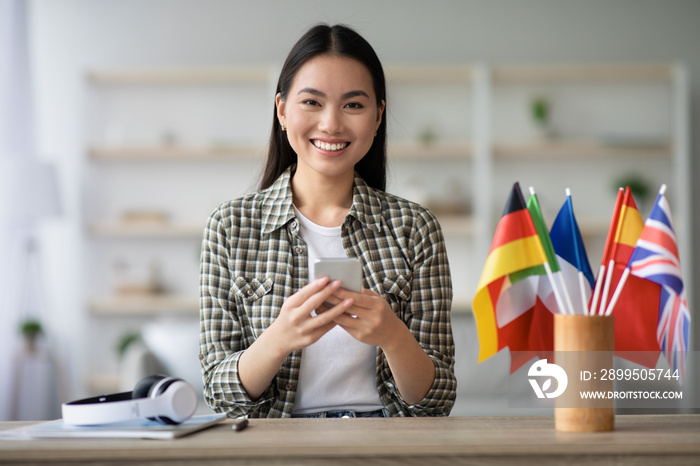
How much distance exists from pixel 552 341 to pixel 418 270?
1.55 ft

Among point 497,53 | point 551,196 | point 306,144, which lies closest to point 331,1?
point 497,53

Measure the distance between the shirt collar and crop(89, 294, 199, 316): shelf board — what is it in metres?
3.10

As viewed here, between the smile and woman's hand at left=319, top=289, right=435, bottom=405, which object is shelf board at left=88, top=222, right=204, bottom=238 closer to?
the smile

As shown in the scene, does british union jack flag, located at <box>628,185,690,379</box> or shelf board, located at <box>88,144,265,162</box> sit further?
shelf board, located at <box>88,144,265,162</box>

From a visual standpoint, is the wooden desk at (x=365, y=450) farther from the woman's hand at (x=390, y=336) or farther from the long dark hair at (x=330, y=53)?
the long dark hair at (x=330, y=53)

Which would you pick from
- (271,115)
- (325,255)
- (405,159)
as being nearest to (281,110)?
(325,255)

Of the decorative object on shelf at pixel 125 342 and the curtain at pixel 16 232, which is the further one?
the decorative object on shelf at pixel 125 342

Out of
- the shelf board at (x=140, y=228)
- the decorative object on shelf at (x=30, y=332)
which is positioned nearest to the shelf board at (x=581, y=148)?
the shelf board at (x=140, y=228)

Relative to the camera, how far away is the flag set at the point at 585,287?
1.14 meters

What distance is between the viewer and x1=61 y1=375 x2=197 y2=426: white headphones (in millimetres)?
1115

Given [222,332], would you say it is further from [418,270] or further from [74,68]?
[74,68]

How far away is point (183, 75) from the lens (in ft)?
15.8

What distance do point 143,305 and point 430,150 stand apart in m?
2.05

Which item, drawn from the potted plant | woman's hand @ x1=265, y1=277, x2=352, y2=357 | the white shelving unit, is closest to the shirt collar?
woman's hand @ x1=265, y1=277, x2=352, y2=357
